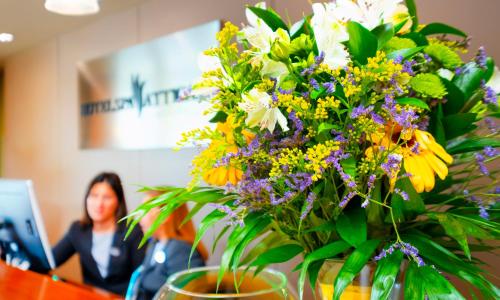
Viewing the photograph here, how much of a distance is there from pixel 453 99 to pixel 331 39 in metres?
0.28

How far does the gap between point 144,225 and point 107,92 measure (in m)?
1.85

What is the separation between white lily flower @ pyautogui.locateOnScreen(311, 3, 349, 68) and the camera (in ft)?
2.33

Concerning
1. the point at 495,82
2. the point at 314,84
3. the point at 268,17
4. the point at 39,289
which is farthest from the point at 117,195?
the point at 495,82

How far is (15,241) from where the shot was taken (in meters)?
1.96

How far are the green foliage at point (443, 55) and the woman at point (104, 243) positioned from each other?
1595 millimetres

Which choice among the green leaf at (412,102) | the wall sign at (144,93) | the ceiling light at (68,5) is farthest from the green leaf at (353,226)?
the ceiling light at (68,5)

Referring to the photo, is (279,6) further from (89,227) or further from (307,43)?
(89,227)

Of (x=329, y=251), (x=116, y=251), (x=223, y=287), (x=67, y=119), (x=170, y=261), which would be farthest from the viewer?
(x=67, y=119)


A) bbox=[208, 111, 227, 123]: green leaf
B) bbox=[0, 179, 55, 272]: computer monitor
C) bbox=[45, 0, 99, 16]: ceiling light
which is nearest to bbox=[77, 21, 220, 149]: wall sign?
bbox=[45, 0, 99, 16]: ceiling light

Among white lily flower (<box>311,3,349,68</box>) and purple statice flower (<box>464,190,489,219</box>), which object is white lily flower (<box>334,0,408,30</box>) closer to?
white lily flower (<box>311,3,349,68</box>)

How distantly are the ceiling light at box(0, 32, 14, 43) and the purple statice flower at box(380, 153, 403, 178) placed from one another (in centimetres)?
248

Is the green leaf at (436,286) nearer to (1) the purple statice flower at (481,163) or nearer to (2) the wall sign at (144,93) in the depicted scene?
(1) the purple statice flower at (481,163)

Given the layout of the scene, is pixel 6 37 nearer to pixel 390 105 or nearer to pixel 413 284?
pixel 390 105

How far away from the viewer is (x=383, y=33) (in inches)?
28.8
